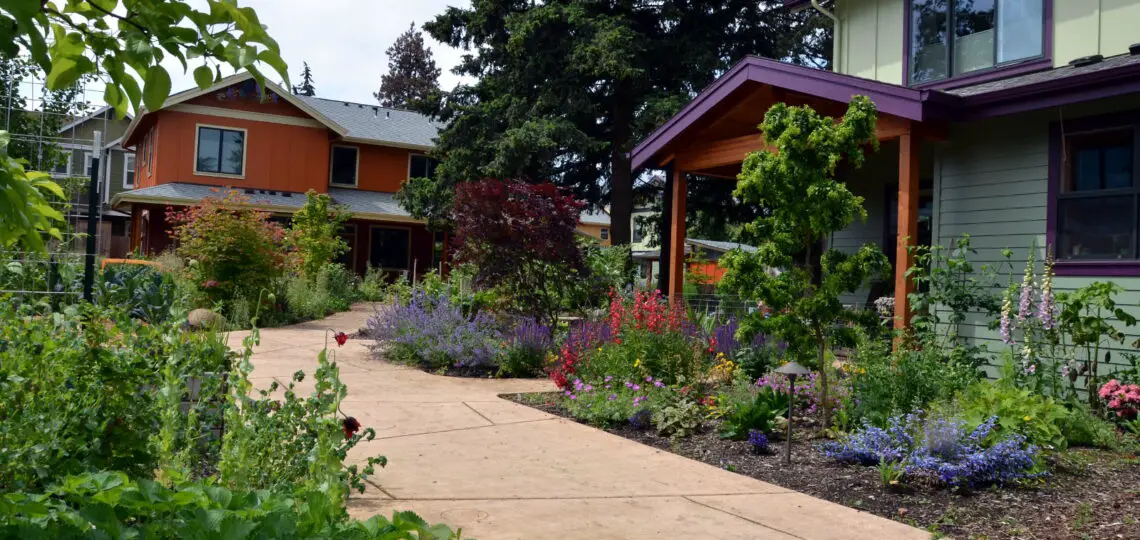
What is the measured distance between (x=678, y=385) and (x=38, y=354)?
5.08 m

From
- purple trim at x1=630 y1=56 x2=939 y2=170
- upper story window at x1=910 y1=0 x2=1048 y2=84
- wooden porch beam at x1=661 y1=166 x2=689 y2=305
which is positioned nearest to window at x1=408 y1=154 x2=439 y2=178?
purple trim at x1=630 y1=56 x2=939 y2=170

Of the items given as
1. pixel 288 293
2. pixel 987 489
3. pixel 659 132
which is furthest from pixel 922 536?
pixel 288 293

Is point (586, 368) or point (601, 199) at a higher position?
point (601, 199)

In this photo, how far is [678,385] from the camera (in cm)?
770

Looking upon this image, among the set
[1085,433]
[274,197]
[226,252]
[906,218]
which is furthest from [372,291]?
[1085,433]

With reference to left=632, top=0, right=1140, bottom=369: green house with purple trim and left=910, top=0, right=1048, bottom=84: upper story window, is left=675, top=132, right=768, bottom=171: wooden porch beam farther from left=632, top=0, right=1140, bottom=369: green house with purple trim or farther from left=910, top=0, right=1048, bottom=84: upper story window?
left=910, top=0, right=1048, bottom=84: upper story window

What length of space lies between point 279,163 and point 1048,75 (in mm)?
21796

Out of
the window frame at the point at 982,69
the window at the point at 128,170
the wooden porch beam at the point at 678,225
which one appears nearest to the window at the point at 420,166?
the window at the point at 128,170

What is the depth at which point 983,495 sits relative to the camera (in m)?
5.02

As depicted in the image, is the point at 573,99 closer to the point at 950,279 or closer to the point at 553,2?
the point at 553,2

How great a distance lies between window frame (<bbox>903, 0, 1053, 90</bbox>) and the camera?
9.68m

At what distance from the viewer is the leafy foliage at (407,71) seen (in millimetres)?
53625

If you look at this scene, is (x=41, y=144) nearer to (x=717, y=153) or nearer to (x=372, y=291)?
(x=717, y=153)

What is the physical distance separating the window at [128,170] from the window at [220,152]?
38.4 feet
